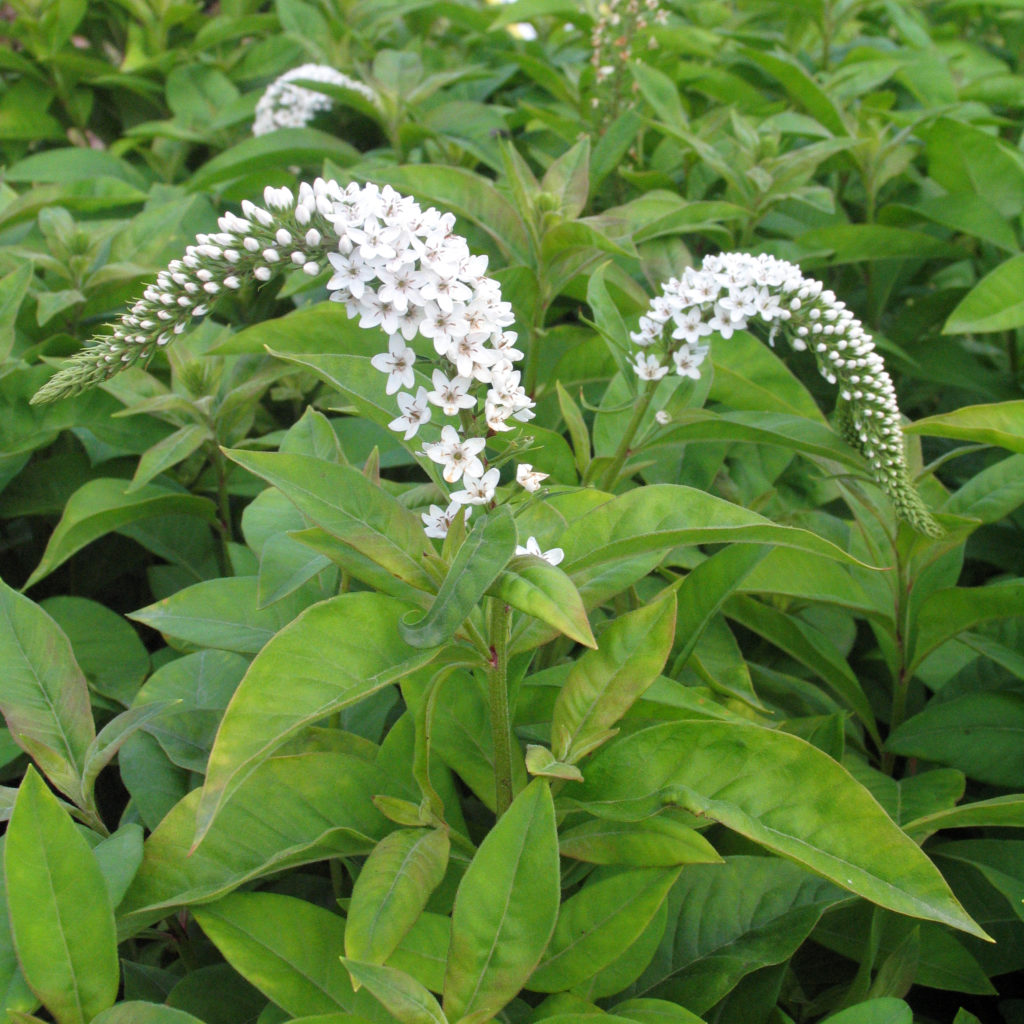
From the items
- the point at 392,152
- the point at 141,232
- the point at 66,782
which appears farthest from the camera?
the point at 392,152

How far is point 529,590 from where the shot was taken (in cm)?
115

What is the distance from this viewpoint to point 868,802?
3.94ft

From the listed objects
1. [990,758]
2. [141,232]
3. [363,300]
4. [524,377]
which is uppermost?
[363,300]

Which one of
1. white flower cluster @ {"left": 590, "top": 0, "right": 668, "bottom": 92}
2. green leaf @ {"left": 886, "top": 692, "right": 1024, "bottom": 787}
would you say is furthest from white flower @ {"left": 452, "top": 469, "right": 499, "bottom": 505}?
white flower cluster @ {"left": 590, "top": 0, "right": 668, "bottom": 92}

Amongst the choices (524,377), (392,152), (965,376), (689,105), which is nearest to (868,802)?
(524,377)

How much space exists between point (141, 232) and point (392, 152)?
0.88m

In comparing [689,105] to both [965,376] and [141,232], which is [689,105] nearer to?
[965,376]

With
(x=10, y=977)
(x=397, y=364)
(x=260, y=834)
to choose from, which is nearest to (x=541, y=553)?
(x=397, y=364)

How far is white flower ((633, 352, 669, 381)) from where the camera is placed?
6.01ft

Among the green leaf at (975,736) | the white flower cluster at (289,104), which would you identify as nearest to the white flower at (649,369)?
the green leaf at (975,736)

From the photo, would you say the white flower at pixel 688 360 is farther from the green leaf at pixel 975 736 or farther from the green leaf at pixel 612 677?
the green leaf at pixel 975 736

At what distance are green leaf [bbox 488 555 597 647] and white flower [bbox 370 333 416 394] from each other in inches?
12.1

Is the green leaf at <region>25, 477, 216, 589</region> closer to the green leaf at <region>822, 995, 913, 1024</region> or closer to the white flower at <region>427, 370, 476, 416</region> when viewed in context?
the white flower at <region>427, 370, 476, 416</region>

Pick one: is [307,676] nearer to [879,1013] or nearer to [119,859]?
[119,859]
